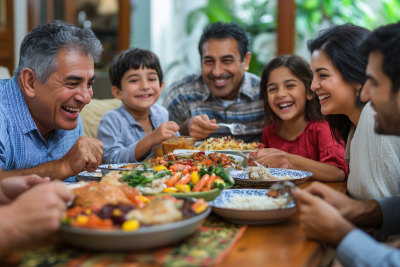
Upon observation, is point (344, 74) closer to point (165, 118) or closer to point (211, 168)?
point (211, 168)

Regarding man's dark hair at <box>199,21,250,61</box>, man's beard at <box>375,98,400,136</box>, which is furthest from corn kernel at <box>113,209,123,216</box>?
man's dark hair at <box>199,21,250,61</box>

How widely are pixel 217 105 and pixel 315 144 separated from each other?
3.39 ft

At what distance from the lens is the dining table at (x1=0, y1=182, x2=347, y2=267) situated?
77 centimetres

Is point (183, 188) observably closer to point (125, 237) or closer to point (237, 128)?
point (125, 237)

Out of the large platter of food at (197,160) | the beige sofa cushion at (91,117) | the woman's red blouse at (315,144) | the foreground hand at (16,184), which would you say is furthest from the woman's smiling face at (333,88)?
the beige sofa cushion at (91,117)

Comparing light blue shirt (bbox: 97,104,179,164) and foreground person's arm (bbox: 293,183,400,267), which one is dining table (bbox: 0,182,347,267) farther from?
light blue shirt (bbox: 97,104,179,164)

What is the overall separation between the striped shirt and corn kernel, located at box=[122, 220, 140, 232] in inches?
83.6

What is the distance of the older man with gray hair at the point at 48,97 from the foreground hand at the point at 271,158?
789 mm

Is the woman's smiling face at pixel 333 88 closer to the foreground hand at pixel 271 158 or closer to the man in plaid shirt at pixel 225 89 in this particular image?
the foreground hand at pixel 271 158

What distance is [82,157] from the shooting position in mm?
1529

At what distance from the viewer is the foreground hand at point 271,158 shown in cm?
177

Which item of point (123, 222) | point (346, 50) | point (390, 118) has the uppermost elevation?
point (346, 50)

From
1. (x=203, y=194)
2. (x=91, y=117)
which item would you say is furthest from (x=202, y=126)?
(x=203, y=194)

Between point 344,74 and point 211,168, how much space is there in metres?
0.88
